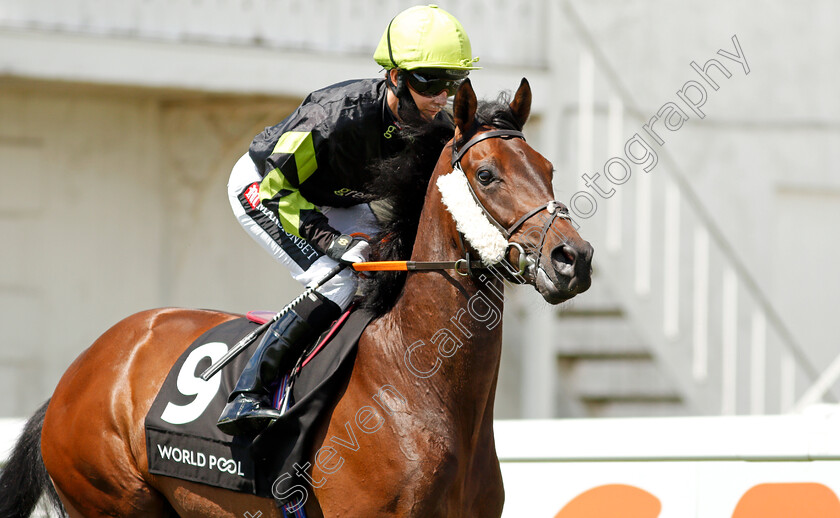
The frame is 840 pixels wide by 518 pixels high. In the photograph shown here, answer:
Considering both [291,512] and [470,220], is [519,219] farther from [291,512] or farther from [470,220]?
[291,512]

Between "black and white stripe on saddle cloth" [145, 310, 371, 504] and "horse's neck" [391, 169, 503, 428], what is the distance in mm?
213

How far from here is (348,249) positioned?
277 cm

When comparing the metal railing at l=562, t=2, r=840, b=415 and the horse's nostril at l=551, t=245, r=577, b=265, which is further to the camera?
the metal railing at l=562, t=2, r=840, b=415

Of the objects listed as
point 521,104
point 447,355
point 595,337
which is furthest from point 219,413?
point 595,337

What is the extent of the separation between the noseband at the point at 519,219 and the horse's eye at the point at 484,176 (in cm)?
4

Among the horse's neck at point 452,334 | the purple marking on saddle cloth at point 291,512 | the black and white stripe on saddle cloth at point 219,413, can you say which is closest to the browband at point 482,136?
the horse's neck at point 452,334

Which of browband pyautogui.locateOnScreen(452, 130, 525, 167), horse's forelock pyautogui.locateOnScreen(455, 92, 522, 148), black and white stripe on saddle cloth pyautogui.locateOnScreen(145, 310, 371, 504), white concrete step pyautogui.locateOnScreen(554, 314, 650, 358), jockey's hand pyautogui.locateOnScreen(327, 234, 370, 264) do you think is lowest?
white concrete step pyautogui.locateOnScreen(554, 314, 650, 358)

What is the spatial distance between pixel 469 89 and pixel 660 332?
4001mm

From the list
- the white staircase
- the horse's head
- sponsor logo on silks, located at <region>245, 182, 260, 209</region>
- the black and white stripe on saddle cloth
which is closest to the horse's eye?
the horse's head

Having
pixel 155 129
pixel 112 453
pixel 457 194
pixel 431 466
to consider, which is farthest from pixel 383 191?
pixel 155 129

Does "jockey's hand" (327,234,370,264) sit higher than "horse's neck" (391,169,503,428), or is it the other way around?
"jockey's hand" (327,234,370,264)

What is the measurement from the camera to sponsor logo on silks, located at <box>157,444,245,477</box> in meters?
2.76

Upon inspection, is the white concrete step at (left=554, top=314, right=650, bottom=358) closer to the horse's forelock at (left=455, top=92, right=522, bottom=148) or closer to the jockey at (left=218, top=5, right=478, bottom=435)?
the jockey at (left=218, top=5, right=478, bottom=435)

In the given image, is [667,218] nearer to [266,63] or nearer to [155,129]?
[266,63]
